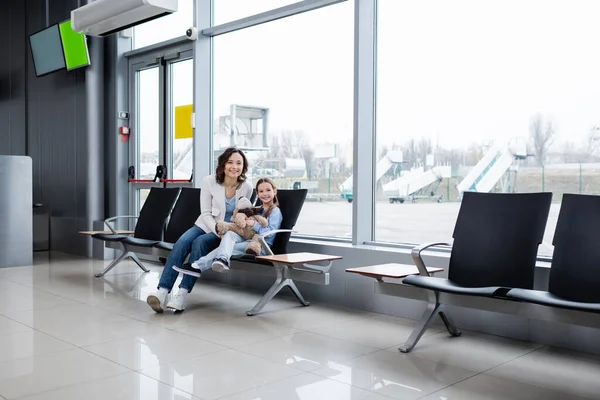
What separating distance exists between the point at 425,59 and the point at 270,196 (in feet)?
5.15

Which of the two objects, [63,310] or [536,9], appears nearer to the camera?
[536,9]

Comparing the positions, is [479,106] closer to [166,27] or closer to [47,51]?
[166,27]

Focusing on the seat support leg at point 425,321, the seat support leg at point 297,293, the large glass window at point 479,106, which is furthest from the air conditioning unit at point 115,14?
the seat support leg at point 425,321

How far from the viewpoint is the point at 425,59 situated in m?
4.50

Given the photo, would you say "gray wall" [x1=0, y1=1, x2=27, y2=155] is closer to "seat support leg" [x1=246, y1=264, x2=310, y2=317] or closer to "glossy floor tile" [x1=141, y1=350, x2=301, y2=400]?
"seat support leg" [x1=246, y1=264, x2=310, y2=317]

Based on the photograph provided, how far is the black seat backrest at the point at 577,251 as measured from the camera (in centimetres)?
304

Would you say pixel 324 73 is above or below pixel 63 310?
above

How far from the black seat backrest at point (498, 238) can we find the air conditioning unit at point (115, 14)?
338 cm

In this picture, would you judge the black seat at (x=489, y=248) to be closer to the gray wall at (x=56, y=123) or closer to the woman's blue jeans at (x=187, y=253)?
the woman's blue jeans at (x=187, y=253)

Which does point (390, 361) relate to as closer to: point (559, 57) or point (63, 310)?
point (559, 57)

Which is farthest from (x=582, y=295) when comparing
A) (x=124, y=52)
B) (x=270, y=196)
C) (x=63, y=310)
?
(x=124, y=52)

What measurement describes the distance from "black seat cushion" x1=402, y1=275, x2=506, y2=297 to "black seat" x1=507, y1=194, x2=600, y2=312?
0.31 feet

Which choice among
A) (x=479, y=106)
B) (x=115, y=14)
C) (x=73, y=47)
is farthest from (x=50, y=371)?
(x=73, y=47)

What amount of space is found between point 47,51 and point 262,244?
5.06 metres
